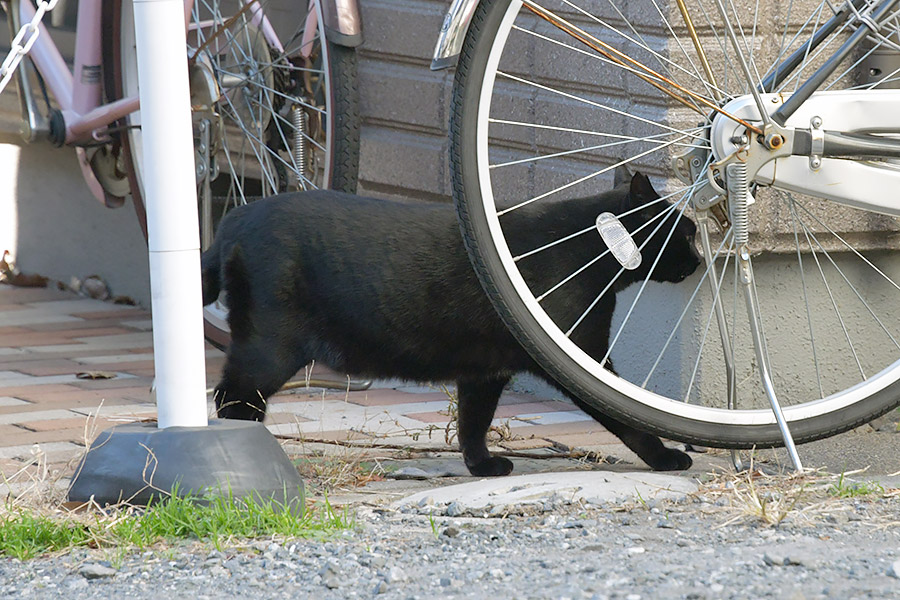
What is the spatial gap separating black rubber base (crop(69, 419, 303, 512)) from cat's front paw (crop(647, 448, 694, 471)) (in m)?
0.84

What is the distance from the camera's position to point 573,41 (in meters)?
3.31

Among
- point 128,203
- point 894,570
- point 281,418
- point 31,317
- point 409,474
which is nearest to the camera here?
point 894,570

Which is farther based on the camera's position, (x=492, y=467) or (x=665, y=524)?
(x=492, y=467)

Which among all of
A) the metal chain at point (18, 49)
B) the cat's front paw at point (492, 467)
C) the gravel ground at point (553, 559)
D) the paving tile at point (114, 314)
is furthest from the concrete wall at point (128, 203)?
the gravel ground at point (553, 559)

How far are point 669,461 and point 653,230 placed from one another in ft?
1.62

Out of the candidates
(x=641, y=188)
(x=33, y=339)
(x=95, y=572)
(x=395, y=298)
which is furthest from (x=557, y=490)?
(x=33, y=339)

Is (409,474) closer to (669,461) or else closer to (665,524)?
(669,461)

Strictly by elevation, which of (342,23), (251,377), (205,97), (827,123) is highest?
(342,23)

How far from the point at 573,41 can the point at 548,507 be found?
1.53m

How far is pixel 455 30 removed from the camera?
235cm

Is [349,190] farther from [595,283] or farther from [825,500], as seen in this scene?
[825,500]

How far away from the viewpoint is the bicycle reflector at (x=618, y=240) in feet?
8.25

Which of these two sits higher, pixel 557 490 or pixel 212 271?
pixel 212 271

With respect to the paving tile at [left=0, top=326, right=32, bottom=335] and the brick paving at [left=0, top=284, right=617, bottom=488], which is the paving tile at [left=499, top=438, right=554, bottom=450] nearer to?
the brick paving at [left=0, top=284, right=617, bottom=488]
